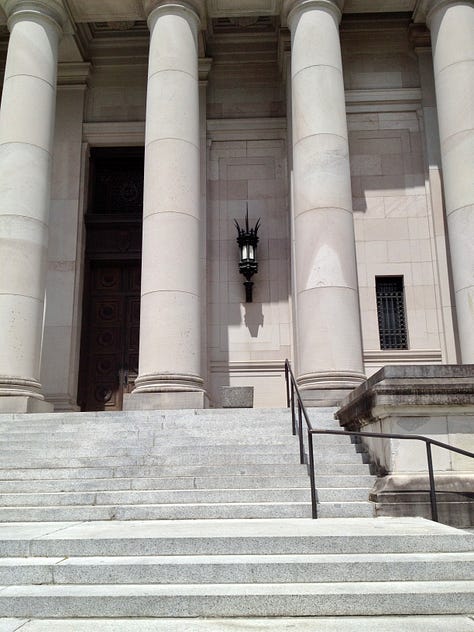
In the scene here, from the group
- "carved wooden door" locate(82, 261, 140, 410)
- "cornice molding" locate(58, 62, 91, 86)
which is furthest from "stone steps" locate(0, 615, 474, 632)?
"cornice molding" locate(58, 62, 91, 86)

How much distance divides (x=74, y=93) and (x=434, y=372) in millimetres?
16026

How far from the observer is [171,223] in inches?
562

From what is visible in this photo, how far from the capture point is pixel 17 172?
14.9 m

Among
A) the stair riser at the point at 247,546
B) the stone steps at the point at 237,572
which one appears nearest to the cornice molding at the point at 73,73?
the stone steps at the point at 237,572

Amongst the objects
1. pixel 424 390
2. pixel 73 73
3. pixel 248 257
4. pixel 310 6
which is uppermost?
pixel 73 73

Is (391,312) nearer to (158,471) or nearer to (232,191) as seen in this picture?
(232,191)

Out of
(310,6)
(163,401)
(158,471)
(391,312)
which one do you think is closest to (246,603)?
(158,471)

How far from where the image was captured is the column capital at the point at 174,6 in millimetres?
15867

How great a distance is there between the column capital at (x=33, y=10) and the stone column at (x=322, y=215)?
5971 millimetres

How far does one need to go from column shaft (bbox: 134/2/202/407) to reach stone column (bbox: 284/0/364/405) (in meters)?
2.48

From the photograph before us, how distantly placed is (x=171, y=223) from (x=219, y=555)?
380 inches

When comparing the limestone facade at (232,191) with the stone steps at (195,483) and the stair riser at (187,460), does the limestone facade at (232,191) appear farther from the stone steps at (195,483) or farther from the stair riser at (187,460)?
the stone steps at (195,483)

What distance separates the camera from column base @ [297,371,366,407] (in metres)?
13.1

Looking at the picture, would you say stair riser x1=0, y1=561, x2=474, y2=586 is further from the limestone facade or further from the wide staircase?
the limestone facade
